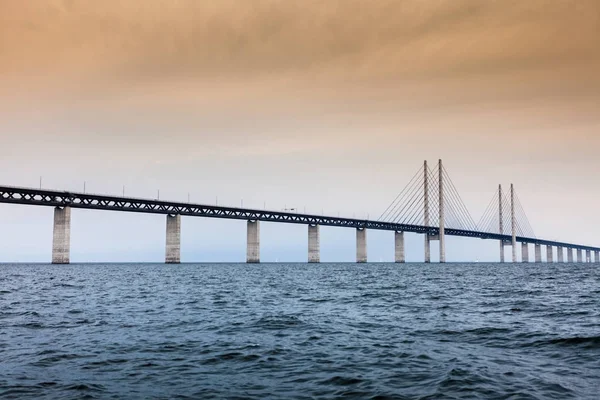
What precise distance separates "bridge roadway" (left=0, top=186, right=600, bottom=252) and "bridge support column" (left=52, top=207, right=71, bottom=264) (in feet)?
6.36

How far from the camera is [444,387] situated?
10.3 m

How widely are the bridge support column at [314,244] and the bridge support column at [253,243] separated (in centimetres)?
2140

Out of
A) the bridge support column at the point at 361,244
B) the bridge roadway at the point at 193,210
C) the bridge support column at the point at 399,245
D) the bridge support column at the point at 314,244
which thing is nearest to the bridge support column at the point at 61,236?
the bridge roadway at the point at 193,210

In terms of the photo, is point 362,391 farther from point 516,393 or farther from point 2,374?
point 2,374

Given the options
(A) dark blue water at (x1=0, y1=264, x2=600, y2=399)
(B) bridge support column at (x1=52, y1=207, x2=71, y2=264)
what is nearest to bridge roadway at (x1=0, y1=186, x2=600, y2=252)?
(B) bridge support column at (x1=52, y1=207, x2=71, y2=264)

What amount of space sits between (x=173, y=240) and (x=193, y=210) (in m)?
13.1

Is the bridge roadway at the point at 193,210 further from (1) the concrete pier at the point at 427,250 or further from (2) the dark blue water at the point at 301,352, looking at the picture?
(2) the dark blue water at the point at 301,352

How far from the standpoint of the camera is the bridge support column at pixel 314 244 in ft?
548

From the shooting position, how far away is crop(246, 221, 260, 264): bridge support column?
15262cm

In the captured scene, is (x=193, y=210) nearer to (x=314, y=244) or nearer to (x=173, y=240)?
(x=173, y=240)

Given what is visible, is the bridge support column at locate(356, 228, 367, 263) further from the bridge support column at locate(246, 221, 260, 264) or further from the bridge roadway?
the bridge support column at locate(246, 221, 260, 264)

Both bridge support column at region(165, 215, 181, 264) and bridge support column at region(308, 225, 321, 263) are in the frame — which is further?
bridge support column at region(308, 225, 321, 263)

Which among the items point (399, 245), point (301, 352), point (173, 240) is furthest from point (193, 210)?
point (301, 352)

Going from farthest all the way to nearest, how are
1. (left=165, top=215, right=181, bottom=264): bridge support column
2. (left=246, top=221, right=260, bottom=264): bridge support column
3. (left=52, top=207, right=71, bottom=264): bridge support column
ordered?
1. (left=246, top=221, right=260, bottom=264): bridge support column
2. (left=165, top=215, right=181, bottom=264): bridge support column
3. (left=52, top=207, right=71, bottom=264): bridge support column
